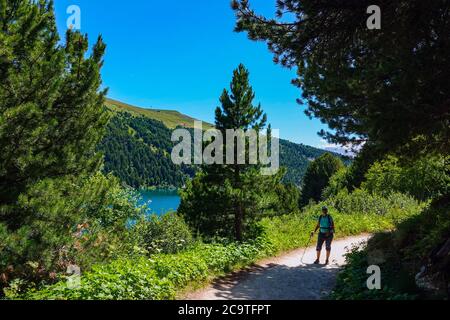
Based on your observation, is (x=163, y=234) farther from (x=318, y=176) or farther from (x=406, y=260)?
(x=318, y=176)

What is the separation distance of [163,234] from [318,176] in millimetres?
66009

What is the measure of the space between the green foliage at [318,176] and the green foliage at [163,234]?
206 ft

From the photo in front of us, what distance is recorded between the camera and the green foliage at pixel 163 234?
15.4 meters

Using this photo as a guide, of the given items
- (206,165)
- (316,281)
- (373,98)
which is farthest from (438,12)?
(206,165)

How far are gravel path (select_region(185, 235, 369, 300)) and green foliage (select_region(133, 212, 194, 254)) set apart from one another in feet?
12.3

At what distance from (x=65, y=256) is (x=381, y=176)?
1315 inches

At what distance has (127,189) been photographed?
21.4 meters

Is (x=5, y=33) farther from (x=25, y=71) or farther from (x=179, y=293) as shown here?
(x=179, y=293)

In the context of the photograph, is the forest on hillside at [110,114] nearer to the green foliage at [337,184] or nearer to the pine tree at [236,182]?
the pine tree at [236,182]

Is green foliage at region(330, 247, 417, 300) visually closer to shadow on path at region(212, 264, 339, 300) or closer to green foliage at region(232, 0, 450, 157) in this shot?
shadow on path at region(212, 264, 339, 300)

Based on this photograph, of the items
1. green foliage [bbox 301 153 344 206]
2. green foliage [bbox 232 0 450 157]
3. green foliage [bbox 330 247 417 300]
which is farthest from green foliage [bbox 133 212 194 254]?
green foliage [bbox 301 153 344 206]

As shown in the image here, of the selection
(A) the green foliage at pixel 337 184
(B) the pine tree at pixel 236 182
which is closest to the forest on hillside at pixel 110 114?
(B) the pine tree at pixel 236 182

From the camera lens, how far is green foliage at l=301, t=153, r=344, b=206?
253 feet

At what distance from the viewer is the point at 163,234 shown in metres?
16.6
